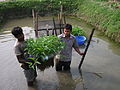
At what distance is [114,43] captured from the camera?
727 centimetres

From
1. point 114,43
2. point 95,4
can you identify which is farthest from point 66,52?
point 95,4

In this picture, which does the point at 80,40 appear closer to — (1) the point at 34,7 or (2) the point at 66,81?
(2) the point at 66,81

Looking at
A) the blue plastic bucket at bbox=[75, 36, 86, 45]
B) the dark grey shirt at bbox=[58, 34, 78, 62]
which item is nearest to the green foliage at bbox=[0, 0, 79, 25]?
the blue plastic bucket at bbox=[75, 36, 86, 45]

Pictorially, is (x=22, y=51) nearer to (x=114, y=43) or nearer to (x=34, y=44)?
(x=34, y=44)

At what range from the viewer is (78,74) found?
5285 millimetres

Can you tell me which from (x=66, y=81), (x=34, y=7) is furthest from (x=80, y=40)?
(x=34, y=7)

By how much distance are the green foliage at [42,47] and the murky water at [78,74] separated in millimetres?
1361

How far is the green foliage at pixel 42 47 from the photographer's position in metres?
3.59

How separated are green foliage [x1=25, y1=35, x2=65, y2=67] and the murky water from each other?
136 cm

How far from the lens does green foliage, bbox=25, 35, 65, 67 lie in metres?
3.59

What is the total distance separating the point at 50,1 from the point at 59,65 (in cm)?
831

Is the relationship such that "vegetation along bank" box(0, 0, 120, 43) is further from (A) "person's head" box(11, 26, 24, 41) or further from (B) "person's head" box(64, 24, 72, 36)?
(A) "person's head" box(11, 26, 24, 41)

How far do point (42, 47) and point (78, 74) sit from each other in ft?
6.61

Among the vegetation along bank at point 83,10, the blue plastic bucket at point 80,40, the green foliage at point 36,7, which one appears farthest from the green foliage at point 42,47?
the green foliage at point 36,7
